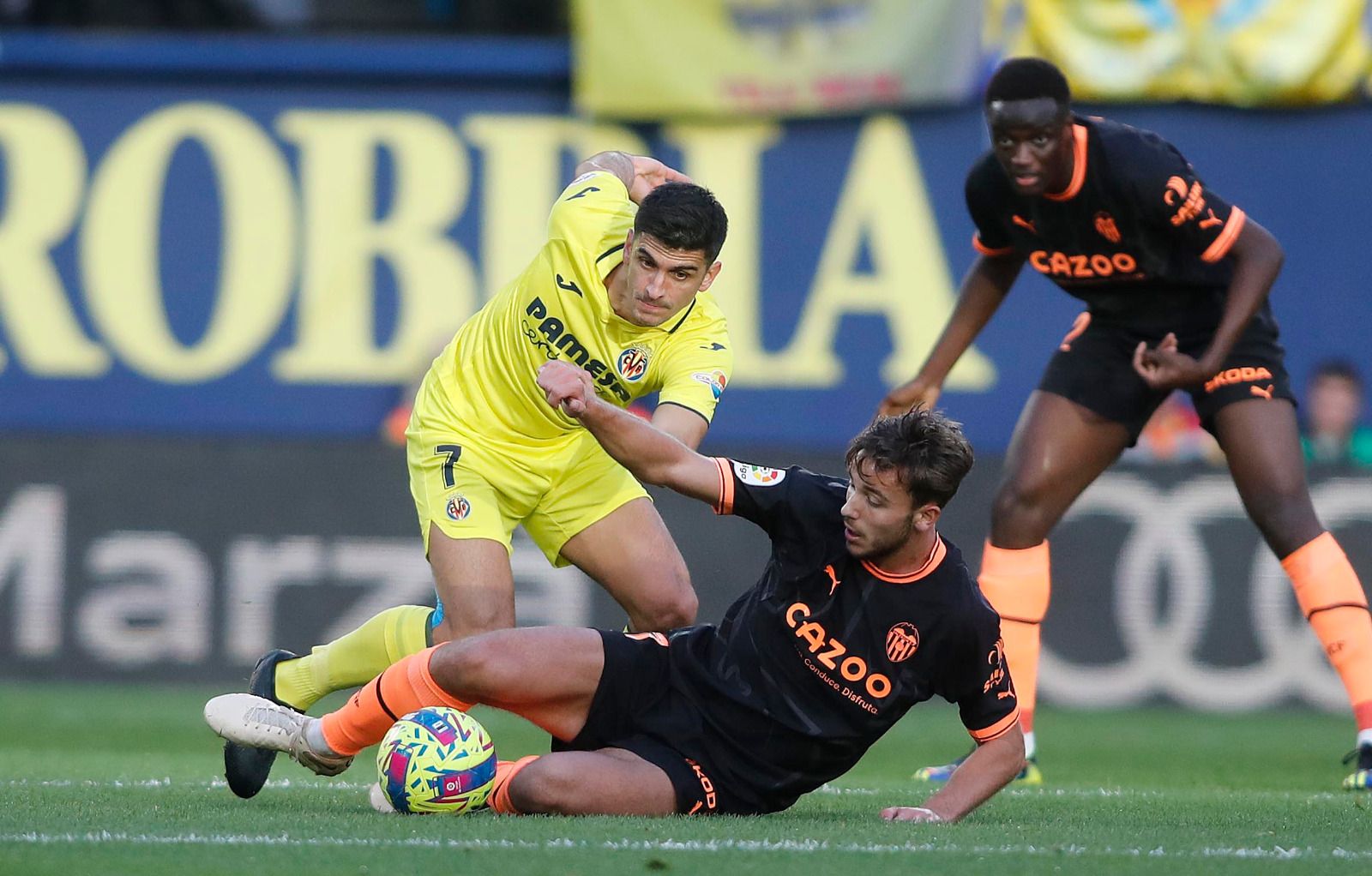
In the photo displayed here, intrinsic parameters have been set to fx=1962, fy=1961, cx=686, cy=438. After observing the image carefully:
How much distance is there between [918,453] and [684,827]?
1.06 m

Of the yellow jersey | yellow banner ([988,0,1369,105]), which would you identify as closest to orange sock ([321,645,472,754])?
the yellow jersey

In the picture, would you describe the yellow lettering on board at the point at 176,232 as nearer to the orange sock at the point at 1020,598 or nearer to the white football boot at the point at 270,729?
the orange sock at the point at 1020,598

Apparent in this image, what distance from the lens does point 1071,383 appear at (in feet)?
21.6

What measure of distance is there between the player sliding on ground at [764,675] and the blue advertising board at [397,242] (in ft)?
25.2

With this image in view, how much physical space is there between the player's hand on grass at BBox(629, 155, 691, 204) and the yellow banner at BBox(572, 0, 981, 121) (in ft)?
20.8

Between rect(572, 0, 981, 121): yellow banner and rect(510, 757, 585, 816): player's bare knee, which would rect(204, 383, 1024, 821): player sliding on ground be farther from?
rect(572, 0, 981, 121): yellow banner

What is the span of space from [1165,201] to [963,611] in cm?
200

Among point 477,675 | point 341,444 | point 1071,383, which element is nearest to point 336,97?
point 341,444

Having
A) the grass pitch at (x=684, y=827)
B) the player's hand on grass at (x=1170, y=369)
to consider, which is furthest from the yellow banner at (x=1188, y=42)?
the player's hand on grass at (x=1170, y=369)

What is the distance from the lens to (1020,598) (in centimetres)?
653

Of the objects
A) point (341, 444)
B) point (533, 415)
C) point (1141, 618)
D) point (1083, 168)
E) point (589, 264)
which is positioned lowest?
point (1141, 618)

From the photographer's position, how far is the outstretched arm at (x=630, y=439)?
4684 mm

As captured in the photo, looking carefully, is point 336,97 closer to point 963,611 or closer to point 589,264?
point 589,264

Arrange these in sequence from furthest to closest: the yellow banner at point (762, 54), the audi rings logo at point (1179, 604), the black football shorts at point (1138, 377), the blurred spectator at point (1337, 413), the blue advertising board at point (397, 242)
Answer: the blue advertising board at point (397, 242) → the yellow banner at point (762, 54) → the blurred spectator at point (1337, 413) → the audi rings logo at point (1179, 604) → the black football shorts at point (1138, 377)
